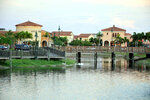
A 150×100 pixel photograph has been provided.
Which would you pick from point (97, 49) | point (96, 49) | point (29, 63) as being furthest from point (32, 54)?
point (97, 49)

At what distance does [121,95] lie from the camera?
35.6 m

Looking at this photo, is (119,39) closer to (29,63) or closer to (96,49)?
(96,49)

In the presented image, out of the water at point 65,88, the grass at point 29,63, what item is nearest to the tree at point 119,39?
the grass at point 29,63

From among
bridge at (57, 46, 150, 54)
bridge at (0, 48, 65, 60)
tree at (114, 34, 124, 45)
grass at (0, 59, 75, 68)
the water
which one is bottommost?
the water

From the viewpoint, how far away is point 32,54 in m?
68.4

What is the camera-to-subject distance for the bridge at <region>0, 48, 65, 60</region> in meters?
59.8

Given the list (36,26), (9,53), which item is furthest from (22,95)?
(36,26)

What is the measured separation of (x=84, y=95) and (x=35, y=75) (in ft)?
59.6

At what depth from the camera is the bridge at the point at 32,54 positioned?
59.8m

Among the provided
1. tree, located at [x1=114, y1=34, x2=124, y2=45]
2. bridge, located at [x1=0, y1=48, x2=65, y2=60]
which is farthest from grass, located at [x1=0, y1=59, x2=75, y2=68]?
tree, located at [x1=114, y1=34, x2=124, y2=45]

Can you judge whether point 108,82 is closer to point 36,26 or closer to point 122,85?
point 122,85

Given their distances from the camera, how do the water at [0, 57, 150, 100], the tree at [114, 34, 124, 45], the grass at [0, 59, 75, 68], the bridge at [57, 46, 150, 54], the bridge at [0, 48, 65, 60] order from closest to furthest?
the water at [0, 57, 150, 100]
the bridge at [0, 48, 65, 60]
the grass at [0, 59, 75, 68]
the bridge at [57, 46, 150, 54]
the tree at [114, 34, 124, 45]

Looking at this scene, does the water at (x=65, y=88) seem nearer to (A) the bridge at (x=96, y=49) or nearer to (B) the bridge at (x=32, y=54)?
(B) the bridge at (x=32, y=54)

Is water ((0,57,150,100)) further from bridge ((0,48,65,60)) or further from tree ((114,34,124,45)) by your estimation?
tree ((114,34,124,45))
